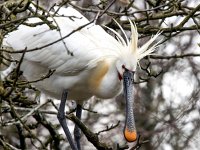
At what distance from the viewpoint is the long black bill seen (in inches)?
266

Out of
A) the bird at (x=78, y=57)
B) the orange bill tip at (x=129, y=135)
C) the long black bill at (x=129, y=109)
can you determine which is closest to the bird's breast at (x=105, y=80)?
the bird at (x=78, y=57)

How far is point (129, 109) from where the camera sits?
269 inches

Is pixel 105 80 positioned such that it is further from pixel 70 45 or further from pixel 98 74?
pixel 70 45

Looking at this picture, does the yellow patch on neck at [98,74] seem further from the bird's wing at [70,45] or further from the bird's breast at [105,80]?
the bird's wing at [70,45]

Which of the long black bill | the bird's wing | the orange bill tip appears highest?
the bird's wing

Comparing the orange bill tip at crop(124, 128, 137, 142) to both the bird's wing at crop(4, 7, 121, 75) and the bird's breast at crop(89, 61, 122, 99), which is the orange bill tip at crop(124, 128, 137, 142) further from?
the bird's wing at crop(4, 7, 121, 75)

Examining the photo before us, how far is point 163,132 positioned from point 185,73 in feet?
3.45

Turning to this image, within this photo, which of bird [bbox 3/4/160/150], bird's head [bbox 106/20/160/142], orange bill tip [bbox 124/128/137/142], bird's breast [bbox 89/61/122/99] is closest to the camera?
orange bill tip [bbox 124/128/137/142]

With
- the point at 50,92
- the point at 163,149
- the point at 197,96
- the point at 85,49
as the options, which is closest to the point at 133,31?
the point at 85,49

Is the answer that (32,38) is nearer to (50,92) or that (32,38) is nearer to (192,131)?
(50,92)

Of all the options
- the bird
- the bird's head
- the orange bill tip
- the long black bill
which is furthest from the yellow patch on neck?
Result: the orange bill tip

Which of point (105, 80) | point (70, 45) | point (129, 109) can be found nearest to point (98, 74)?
point (105, 80)

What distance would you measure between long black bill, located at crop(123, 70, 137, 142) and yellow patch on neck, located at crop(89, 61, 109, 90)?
35 centimetres

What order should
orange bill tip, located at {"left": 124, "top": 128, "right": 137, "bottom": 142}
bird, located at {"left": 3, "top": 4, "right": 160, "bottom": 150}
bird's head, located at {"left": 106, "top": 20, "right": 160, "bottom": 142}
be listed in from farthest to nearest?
bird, located at {"left": 3, "top": 4, "right": 160, "bottom": 150} → bird's head, located at {"left": 106, "top": 20, "right": 160, "bottom": 142} → orange bill tip, located at {"left": 124, "top": 128, "right": 137, "bottom": 142}
